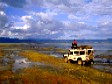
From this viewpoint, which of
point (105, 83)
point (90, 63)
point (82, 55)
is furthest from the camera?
point (90, 63)

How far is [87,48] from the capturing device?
47.1 m

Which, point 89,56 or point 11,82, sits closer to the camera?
point 11,82

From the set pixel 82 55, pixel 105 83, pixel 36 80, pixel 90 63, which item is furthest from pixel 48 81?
pixel 90 63

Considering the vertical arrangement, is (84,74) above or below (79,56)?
below

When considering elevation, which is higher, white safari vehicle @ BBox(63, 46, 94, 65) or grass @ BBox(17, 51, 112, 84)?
white safari vehicle @ BBox(63, 46, 94, 65)

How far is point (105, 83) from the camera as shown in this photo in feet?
83.7

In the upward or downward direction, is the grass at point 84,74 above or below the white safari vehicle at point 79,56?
below

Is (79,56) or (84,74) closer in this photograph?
(84,74)

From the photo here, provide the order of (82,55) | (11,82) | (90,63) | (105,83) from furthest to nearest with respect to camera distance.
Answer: (90,63) < (82,55) < (105,83) < (11,82)

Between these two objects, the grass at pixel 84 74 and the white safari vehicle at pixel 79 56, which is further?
the white safari vehicle at pixel 79 56

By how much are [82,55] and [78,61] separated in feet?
3.66

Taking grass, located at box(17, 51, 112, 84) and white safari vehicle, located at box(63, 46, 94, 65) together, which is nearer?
grass, located at box(17, 51, 112, 84)

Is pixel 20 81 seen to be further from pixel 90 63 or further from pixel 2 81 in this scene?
pixel 90 63

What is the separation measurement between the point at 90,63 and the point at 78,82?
23.8 m
